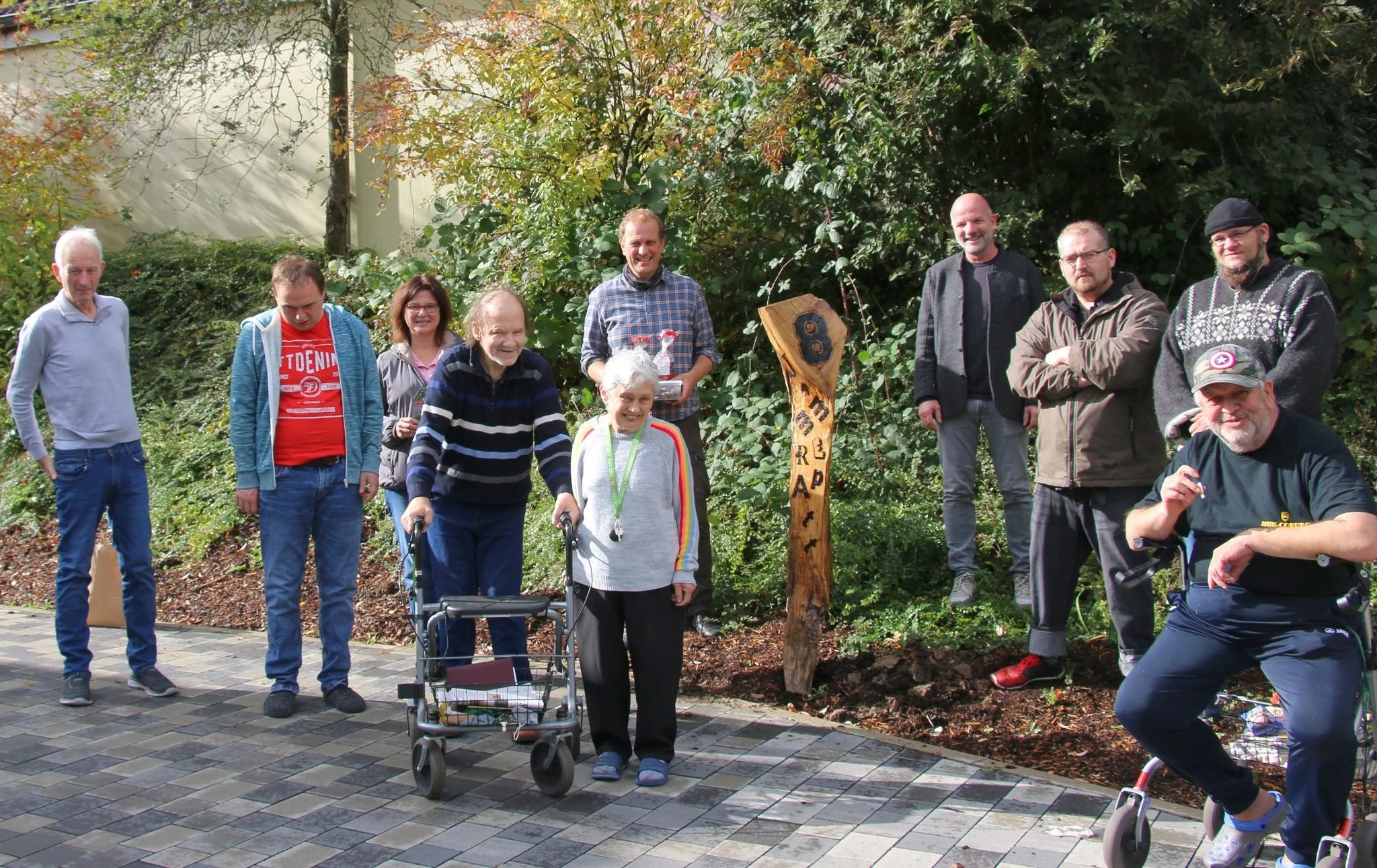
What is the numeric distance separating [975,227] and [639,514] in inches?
100.0

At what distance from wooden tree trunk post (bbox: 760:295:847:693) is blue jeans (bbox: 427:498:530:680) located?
1.32 m

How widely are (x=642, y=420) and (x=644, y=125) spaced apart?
16.4ft

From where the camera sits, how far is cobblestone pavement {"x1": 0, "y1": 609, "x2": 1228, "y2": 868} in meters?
3.91

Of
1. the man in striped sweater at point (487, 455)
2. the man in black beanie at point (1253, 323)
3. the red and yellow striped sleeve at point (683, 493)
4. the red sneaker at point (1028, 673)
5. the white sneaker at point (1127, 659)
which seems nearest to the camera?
the man in black beanie at point (1253, 323)

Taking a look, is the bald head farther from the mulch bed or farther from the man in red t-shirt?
the man in red t-shirt

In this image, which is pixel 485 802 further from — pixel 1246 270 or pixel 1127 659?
pixel 1246 270

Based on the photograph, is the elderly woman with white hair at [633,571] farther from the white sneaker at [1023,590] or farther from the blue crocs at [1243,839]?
the white sneaker at [1023,590]

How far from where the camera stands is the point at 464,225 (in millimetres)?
9258

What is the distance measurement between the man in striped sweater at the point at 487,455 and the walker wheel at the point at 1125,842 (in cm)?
231

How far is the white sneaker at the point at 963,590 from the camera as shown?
19.9 ft

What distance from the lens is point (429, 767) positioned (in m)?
4.39

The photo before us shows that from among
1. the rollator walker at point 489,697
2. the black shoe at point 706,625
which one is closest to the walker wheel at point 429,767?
the rollator walker at point 489,697

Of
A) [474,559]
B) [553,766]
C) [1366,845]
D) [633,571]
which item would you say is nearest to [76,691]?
[474,559]

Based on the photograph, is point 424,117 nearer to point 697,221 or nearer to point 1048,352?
point 697,221
